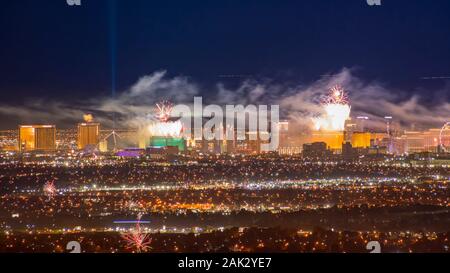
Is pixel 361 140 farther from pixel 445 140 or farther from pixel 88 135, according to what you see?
pixel 88 135

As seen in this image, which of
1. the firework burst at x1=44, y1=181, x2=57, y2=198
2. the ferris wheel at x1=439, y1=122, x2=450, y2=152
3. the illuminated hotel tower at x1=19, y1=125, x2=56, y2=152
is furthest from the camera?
the ferris wheel at x1=439, y1=122, x2=450, y2=152

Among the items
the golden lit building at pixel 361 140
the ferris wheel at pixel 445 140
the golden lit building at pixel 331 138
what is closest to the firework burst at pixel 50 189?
the ferris wheel at pixel 445 140

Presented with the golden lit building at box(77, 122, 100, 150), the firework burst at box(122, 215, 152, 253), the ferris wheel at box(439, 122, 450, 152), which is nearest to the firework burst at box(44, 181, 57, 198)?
the firework burst at box(122, 215, 152, 253)

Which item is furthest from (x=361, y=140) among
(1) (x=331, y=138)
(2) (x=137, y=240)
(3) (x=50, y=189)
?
(2) (x=137, y=240)

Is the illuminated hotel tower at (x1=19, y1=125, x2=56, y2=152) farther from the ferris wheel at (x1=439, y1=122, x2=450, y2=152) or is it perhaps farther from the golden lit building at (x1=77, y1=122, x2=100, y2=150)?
the ferris wheel at (x1=439, y1=122, x2=450, y2=152)

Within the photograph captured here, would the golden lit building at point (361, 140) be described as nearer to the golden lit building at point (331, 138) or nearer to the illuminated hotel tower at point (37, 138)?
the golden lit building at point (331, 138)
